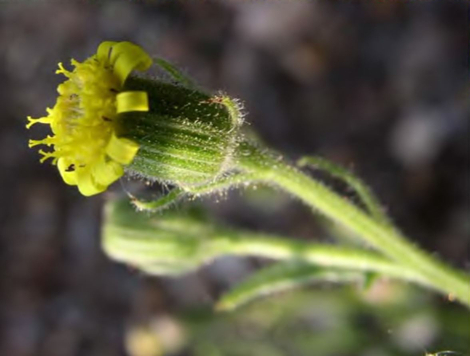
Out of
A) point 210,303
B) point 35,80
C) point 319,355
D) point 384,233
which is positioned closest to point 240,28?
point 35,80

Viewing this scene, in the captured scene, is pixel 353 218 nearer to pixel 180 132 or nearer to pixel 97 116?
pixel 180 132

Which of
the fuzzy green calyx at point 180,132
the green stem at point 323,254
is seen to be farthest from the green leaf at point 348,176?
the fuzzy green calyx at point 180,132

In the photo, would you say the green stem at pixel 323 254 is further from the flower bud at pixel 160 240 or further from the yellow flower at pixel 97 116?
the yellow flower at pixel 97 116

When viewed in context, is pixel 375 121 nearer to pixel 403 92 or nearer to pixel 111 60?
pixel 403 92

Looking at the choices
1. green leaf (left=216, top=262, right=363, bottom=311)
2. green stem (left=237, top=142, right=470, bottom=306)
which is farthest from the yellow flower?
green leaf (left=216, top=262, right=363, bottom=311)

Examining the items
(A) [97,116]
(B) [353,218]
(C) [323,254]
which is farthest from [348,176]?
(A) [97,116]
